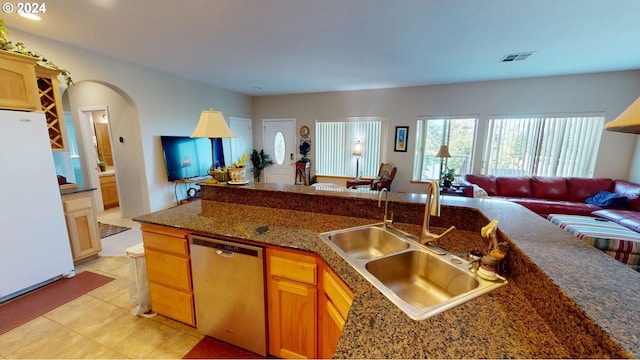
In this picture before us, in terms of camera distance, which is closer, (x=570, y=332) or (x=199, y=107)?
(x=570, y=332)

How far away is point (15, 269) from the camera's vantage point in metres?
2.11

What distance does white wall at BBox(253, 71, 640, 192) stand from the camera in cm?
404

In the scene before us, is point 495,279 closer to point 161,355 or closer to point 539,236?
point 539,236

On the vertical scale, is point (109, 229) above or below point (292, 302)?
below

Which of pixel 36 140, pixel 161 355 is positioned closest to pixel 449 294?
pixel 161 355

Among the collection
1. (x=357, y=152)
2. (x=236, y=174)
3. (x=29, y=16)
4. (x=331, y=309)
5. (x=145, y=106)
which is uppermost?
(x=29, y=16)

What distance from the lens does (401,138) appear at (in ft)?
17.4

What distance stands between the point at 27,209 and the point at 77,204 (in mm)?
548

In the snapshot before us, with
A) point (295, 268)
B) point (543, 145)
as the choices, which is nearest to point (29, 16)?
point (295, 268)

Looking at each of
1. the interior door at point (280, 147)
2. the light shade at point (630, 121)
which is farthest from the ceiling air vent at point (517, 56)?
the interior door at point (280, 147)

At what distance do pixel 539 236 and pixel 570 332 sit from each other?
22.9 inches

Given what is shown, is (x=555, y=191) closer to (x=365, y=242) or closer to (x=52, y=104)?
(x=365, y=242)

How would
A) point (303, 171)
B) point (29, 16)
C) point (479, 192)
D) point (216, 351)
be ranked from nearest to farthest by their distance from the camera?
point (216, 351) < point (29, 16) < point (479, 192) < point (303, 171)

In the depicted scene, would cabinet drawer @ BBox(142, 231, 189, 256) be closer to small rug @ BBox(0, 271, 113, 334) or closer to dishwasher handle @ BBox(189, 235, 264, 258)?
dishwasher handle @ BBox(189, 235, 264, 258)
